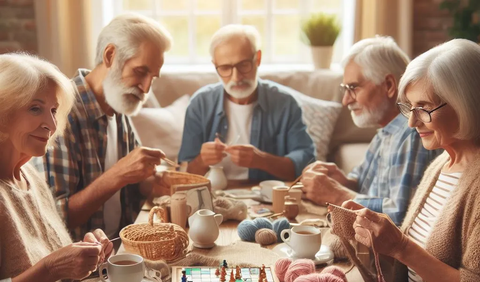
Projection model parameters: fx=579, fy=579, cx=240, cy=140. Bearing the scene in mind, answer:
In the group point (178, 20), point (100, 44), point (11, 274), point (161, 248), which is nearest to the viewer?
point (11, 274)

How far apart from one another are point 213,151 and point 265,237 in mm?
934

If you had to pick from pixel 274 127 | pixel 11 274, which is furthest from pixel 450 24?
pixel 11 274

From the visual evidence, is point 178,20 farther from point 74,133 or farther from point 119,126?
point 74,133

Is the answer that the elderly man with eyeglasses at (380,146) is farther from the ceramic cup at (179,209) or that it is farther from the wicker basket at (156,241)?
the wicker basket at (156,241)

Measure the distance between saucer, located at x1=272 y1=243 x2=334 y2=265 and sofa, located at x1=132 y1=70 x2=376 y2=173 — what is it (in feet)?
6.54

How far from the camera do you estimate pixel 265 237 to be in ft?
6.14

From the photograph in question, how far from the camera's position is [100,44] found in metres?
2.56

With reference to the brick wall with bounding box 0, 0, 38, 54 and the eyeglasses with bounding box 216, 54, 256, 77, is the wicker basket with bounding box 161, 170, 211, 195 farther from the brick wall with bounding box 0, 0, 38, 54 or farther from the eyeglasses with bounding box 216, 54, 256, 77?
the brick wall with bounding box 0, 0, 38, 54

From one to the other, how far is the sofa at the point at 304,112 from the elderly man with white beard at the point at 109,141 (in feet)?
3.58

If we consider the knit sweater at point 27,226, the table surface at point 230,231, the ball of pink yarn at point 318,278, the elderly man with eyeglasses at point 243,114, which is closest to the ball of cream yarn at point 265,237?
the table surface at point 230,231

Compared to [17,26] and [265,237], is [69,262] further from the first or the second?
[17,26]

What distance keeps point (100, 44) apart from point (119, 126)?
1.28ft

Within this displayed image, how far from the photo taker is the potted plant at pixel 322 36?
4.31 metres

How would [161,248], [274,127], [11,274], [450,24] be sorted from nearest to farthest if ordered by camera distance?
[11,274], [161,248], [274,127], [450,24]
